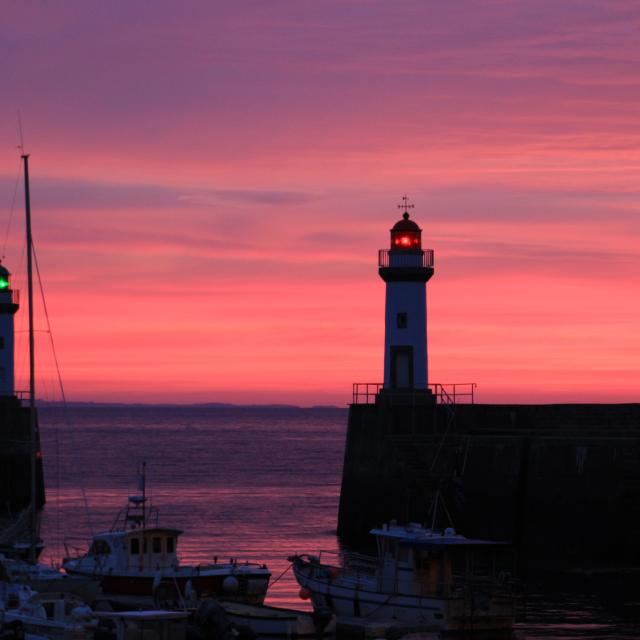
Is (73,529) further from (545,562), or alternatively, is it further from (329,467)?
(329,467)

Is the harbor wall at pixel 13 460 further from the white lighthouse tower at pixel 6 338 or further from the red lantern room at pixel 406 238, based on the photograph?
the red lantern room at pixel 406 238

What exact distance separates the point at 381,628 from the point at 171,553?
7343 mm

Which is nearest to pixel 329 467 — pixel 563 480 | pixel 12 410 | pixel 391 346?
pixel 12 410

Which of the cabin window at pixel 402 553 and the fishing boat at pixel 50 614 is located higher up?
the cabin window at pixel 402 553

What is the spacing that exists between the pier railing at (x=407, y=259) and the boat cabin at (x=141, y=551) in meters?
20.9

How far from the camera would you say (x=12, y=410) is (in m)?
76.1

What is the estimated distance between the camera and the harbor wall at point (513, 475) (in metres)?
48.7

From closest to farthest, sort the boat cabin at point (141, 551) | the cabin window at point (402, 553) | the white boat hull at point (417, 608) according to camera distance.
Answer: the white boat hull at point (417, 608), the cabin window at point (402, 553), the boat cabin at point (141, 551)

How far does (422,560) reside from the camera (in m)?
38.2

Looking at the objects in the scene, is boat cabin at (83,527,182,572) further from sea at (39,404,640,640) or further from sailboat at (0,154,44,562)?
sailboat at (0,154,44,562)

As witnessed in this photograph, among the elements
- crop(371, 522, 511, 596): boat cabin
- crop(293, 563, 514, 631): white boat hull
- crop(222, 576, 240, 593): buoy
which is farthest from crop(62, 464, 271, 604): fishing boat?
crop(371, 522, 511, 596): boat cabin

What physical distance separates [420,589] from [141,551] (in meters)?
7.64

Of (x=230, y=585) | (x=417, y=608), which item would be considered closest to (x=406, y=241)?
(x=230, y=585)

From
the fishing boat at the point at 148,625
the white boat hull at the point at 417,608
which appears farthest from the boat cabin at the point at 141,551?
the fishing boat at the point at 148,625
